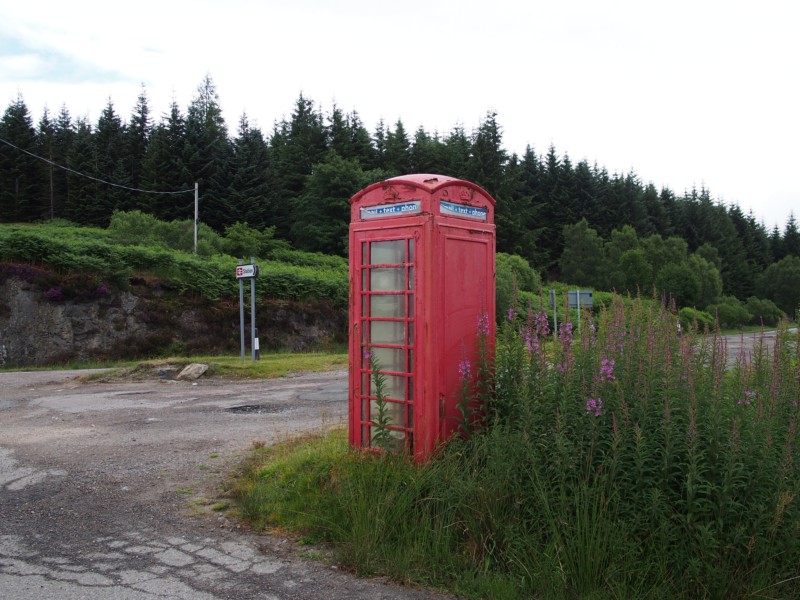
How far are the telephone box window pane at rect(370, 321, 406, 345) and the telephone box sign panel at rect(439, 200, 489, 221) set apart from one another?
107cm

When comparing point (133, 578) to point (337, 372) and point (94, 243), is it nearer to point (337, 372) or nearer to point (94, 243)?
point (337, 372)

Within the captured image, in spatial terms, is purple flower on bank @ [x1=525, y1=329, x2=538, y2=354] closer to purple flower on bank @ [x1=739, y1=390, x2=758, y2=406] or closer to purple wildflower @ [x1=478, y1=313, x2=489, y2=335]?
purple wildflower @ [x1=478, y1=313, x2=489, y2=335]

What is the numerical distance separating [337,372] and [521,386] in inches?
498

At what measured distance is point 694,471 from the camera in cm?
379

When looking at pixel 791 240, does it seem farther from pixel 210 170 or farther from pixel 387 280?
pixel 387 280

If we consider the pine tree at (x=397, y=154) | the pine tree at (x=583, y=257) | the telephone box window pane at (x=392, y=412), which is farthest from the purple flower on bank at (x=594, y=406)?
the pine tree at (x=397, y=154)

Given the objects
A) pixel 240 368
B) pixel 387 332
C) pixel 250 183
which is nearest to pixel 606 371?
pixel 387 332

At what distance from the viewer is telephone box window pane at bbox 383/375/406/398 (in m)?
5.81

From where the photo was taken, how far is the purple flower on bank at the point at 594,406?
436 cm

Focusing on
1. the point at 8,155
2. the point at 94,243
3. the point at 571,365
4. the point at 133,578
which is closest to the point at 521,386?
the point at 571,365

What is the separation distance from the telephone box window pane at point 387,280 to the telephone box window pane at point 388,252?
0.07 metres

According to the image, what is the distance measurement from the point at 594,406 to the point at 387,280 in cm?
229

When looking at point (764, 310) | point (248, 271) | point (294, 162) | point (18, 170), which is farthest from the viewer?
point (294, 162)

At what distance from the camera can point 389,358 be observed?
5922mm
